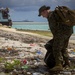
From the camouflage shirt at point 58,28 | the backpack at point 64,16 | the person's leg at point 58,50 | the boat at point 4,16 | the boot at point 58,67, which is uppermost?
the backpack at point 64,16

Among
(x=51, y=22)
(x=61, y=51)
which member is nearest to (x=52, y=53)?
(x=61, y=51)

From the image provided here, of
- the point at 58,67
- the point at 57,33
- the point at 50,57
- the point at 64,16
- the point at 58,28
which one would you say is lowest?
the point at 58,67

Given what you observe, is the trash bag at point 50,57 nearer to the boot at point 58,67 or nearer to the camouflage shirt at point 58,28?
the boot at point 58,67

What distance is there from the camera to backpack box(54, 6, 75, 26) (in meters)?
7.14

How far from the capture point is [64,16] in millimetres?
7141

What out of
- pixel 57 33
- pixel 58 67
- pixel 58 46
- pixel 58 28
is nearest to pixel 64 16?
pixel 58 28

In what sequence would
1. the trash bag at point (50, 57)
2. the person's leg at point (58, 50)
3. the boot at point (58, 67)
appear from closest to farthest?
1. the boot at point (58, 67)
2. the person's leg at point (58, 50)
3. the trash bag at point (50, 57)

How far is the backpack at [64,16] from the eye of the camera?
7137mm

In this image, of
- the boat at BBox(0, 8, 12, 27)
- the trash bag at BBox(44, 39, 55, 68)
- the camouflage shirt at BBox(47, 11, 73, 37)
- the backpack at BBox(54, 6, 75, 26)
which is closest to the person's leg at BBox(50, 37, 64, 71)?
the camouflage shirt at BBox(47, 11, 73, 37)

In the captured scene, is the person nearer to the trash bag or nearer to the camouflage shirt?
the camouflage shirt

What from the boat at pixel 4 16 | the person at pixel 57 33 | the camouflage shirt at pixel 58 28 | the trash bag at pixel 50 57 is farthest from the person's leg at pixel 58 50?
the boat at pixel 4 16

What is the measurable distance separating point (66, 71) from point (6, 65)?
5.39 feet

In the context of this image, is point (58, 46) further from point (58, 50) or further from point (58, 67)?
point (58, 67)

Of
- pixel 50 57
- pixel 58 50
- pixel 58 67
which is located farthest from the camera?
pixel 50 57
